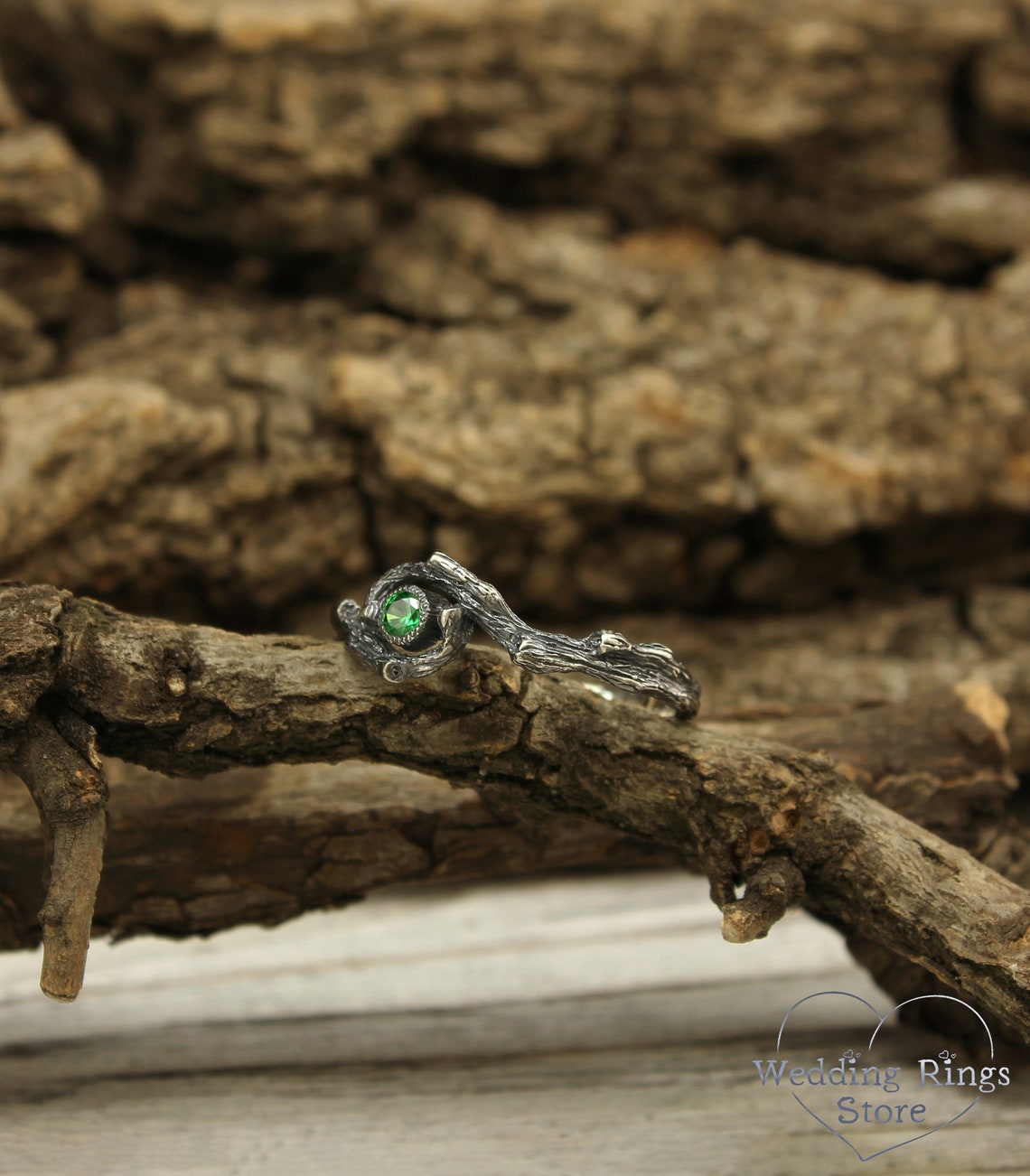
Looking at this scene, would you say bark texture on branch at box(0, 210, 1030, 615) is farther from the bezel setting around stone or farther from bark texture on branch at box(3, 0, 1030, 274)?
the bezel setting around stone

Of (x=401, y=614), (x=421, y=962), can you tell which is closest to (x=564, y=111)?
(x=401, y=614)

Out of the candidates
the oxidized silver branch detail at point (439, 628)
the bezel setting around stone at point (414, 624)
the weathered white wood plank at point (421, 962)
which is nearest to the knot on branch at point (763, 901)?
the oxidized silver branch detail at point (439, 628)

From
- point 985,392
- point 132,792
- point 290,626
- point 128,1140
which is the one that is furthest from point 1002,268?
point 128,1140

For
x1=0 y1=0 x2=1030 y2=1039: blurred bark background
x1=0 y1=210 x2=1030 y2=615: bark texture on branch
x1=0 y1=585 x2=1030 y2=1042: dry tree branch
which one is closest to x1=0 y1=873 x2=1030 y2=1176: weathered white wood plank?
x1=0 y1=585 x2=1030 y2=1042: dry tree branch

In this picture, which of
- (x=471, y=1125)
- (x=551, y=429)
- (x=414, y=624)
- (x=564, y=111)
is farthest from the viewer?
(x=564, y=111)

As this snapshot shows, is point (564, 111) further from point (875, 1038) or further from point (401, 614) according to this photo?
point (875, 1038)
